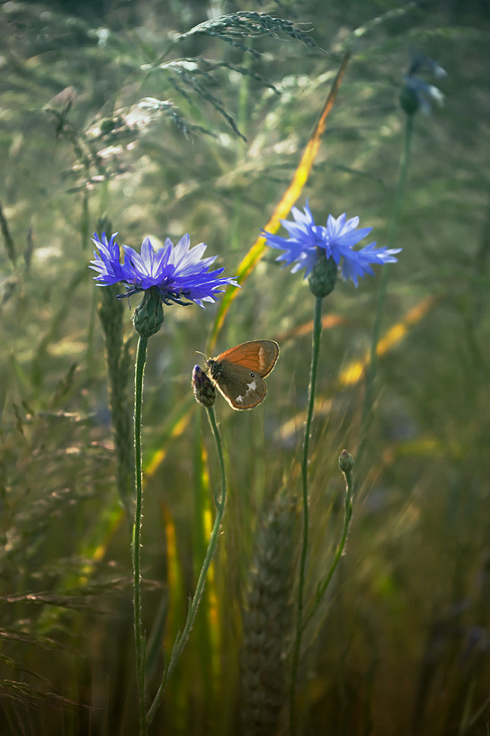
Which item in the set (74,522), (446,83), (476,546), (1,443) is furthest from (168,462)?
(446,83)

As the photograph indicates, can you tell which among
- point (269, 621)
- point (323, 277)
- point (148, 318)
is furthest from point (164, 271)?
point (269, 621)

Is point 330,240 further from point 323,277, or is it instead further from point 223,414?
point 223,414

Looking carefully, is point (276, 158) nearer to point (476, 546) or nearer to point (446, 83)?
point (446, 83)

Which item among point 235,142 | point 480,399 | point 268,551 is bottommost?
point 480,399

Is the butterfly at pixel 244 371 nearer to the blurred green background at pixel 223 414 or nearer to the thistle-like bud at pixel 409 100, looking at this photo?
the blurred green background at pixel 223 414

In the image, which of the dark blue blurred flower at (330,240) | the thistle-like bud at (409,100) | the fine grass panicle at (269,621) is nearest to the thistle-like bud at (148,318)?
the dark blue blurred flower at (330,240)
